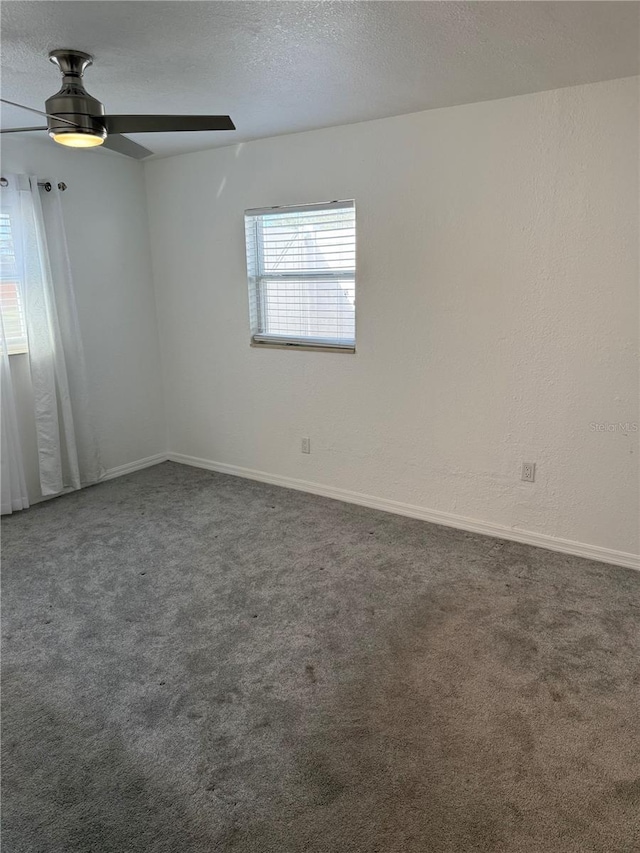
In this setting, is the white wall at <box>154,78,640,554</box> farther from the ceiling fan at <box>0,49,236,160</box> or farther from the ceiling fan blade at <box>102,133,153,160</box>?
the ceiling fan at <box>0,49,236,160</box>

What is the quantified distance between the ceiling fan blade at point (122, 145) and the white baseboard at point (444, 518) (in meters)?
2.36

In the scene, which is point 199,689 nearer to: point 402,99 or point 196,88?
point 196,88

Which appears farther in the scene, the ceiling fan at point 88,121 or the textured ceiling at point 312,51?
the ceiling fan at point 88,121

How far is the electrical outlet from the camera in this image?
10.2 feet

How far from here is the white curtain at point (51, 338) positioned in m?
3.56

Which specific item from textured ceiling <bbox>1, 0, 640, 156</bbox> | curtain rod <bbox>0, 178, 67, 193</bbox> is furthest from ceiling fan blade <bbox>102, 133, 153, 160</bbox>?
curtain rod <bbox>0, 178, 67, 193</bbox>

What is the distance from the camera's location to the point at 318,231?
11.8 ft

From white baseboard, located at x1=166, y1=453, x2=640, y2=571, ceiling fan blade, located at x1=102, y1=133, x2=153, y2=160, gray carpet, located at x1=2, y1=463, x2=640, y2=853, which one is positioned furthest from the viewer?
white baseboard, located at x1=166, y1=453, x2=640, y2=571

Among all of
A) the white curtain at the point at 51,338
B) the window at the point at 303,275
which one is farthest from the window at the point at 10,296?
the window at the point at 303,275

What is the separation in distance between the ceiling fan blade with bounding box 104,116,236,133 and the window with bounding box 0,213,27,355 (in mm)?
1856

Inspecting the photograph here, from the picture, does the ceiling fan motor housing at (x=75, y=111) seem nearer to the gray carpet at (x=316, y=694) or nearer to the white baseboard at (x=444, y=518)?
the gray carpet at (x=316, y=694)

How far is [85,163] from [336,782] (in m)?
4.03


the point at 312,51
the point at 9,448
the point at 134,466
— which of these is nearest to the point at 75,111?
the point at 312,51

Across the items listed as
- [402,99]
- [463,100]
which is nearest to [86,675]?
[402,99]
